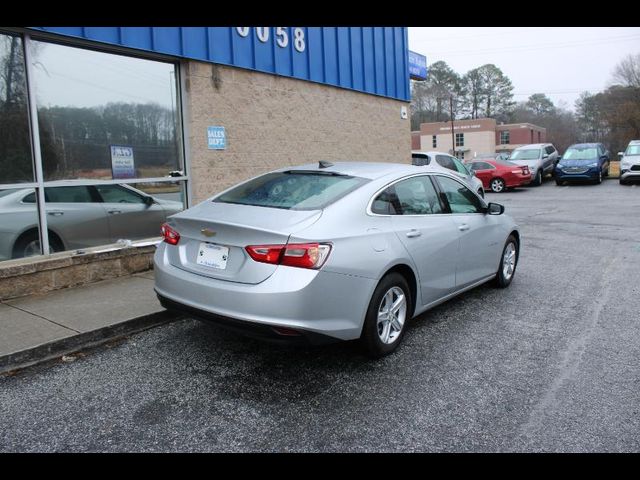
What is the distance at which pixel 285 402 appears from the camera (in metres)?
3.54

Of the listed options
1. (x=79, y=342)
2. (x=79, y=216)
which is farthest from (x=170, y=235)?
(x=79, y=216)

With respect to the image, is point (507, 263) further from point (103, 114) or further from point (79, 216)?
point (103, 114)

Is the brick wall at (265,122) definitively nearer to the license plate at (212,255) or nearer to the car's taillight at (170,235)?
the car's taillight at (170,235)

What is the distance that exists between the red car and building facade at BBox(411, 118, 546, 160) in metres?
57.7

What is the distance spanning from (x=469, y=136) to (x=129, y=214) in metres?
79.3

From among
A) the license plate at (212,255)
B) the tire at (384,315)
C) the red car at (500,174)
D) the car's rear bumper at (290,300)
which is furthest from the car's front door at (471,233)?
the red car at (500,174)

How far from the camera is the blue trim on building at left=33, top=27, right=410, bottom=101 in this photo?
22.4ft

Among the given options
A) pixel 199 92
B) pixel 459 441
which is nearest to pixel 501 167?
pixel 199 92

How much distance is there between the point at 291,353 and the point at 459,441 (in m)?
1.70

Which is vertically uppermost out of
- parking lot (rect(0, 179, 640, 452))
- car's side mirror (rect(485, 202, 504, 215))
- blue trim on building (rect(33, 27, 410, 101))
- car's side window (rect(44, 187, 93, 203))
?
blue trim on building (rect(33, 27, 410, 101))

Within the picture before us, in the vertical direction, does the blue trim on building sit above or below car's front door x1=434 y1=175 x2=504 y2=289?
above

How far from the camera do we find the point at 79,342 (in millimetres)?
4473

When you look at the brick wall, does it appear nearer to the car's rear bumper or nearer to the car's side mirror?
the car's side mirror

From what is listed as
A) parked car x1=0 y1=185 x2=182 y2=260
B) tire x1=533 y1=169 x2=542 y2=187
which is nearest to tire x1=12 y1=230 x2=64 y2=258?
parked car x1=0 y1=185 x2=182 y2=260
